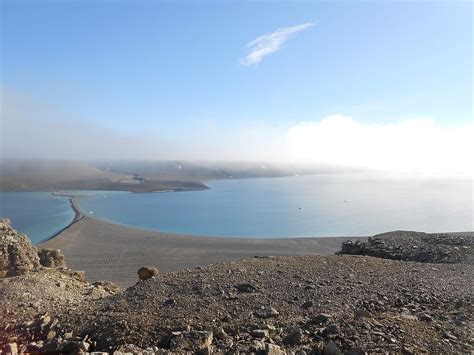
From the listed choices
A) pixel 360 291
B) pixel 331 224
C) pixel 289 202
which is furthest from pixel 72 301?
pixel 289 202

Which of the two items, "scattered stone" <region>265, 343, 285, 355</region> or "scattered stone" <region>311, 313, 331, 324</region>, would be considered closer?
Answer: "scattered stone" <region>265, 343, 285, 355</region>

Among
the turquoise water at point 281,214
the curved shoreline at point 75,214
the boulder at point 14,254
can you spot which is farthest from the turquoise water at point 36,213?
the boulder at point 14,254

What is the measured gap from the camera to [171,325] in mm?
5828

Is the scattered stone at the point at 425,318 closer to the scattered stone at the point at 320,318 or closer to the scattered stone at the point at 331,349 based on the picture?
the scattered stone at the point at 320,318

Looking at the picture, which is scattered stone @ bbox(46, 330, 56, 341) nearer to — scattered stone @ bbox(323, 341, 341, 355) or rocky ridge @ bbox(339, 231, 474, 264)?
scattered stone @ bbox(323, 341, 341, 355)

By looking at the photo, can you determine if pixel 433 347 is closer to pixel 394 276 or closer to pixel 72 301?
pixel 394 276

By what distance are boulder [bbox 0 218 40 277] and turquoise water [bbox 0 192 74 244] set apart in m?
29.1

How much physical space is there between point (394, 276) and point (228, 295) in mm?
3927

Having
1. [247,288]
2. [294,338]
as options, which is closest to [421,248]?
[247,288]

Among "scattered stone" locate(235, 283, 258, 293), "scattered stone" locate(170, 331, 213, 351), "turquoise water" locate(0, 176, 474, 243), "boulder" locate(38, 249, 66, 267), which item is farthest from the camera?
"turquoise water" locate(0, 176, 474, 243)

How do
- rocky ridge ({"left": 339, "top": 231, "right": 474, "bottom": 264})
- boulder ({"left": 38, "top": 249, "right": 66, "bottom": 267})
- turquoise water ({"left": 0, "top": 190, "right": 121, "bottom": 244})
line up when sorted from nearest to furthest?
rocky ridge ({"left": 339, "top": 231, "right": 474, "bottom": 264}), boulder ({"left": 38, "top": 249, "right": 66, "bottom": 267}), turquoise water ({"left": 0, "top": 190, "right": 121, "bottom": 244})

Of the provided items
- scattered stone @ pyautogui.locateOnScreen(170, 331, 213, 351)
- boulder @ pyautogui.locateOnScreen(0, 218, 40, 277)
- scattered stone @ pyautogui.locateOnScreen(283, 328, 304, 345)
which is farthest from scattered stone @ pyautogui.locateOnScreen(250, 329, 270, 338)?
boulder @ pyautogui.locateOnScreen(0, 218, 40, 277)

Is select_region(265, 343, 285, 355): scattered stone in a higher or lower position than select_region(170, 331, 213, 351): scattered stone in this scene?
higher

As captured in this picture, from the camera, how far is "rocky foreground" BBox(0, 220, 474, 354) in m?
5.10
